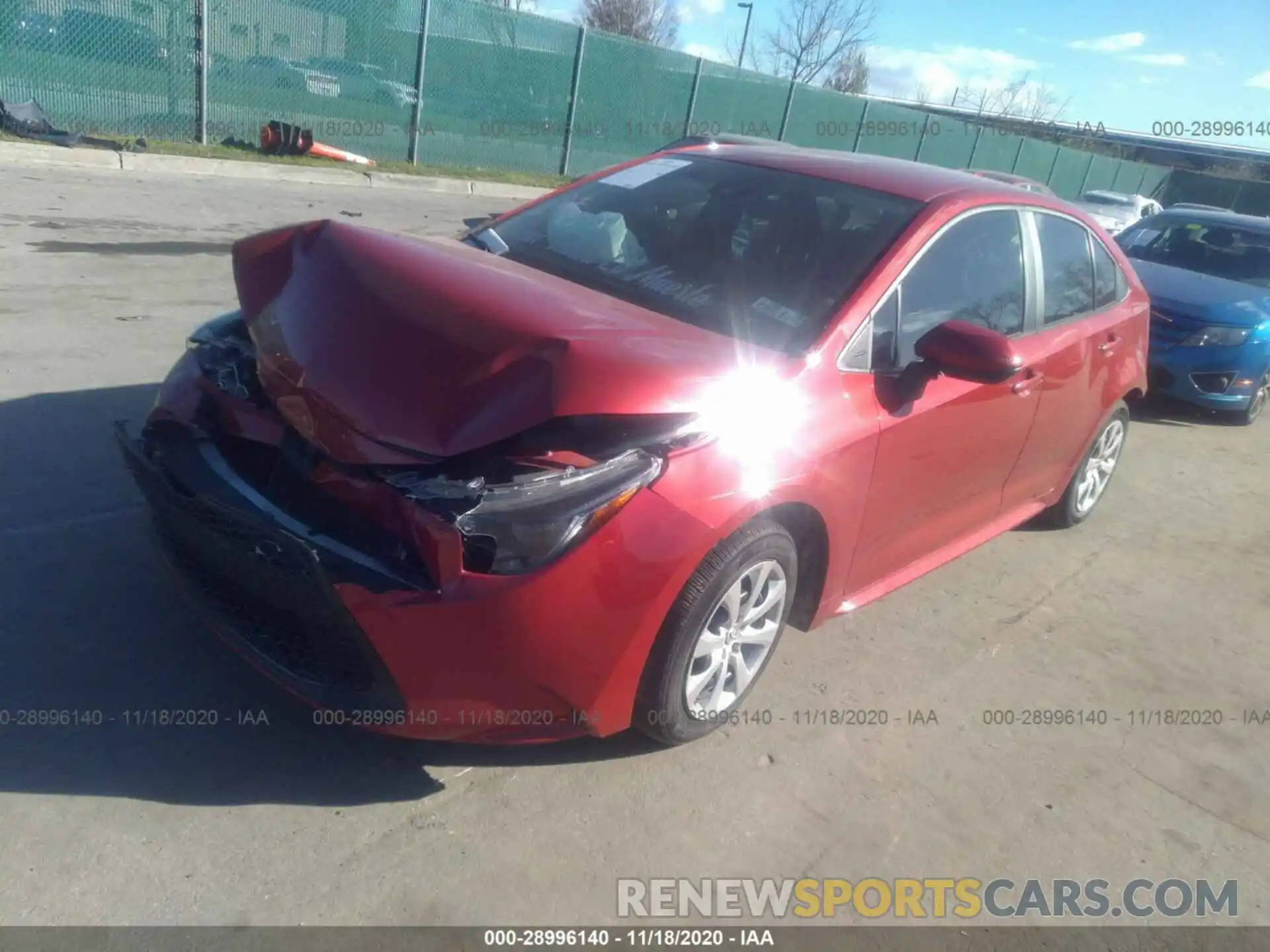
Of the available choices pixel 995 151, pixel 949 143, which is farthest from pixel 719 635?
pixel 995 151

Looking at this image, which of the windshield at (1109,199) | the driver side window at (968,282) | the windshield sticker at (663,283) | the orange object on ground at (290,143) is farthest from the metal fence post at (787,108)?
→ the windshield sticker at (663,283)

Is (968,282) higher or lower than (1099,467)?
higher

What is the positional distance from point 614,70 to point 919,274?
19.0 m

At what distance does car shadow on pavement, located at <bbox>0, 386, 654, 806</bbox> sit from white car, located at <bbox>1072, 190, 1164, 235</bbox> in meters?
22.7

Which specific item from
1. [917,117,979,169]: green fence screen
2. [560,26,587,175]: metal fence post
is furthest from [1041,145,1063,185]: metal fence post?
[560,26,587,175]: metal fence post

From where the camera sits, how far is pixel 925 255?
3721mm

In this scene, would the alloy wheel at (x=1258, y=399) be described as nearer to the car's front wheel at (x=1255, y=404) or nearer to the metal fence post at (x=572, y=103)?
the car's front wheel at (x=1255, y=404)

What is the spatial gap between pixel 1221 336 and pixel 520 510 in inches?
281

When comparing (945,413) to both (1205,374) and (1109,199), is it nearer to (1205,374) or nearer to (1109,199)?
(1205,374)

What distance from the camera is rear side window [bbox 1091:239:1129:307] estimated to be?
498 cm

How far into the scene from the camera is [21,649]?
325cm

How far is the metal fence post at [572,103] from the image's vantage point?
20172 millimetres

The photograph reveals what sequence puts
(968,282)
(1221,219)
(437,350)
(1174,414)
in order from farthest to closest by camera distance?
(1221,219), (1174,414), (968,282), (437,350)

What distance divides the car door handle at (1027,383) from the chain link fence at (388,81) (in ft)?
47.1
